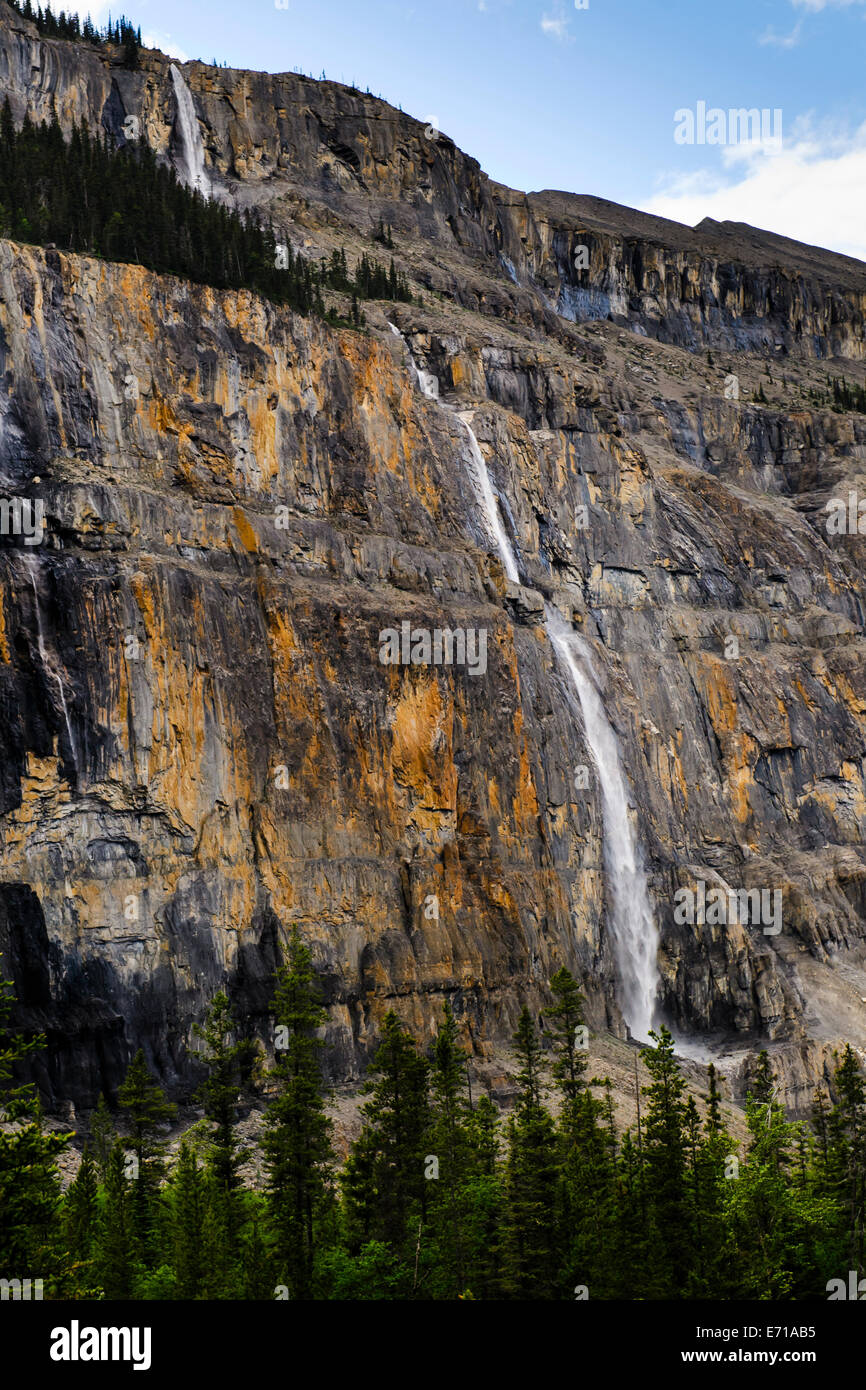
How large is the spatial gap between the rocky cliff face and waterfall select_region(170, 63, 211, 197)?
32.2ft

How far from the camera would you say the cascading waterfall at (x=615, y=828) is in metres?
75.2

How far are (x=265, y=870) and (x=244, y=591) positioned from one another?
14.1m

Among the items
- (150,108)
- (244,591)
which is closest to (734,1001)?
(244,591)

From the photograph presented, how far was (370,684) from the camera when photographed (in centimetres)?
6788

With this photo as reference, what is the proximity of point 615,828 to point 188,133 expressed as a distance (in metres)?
86.1

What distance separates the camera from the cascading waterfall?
75.2m
